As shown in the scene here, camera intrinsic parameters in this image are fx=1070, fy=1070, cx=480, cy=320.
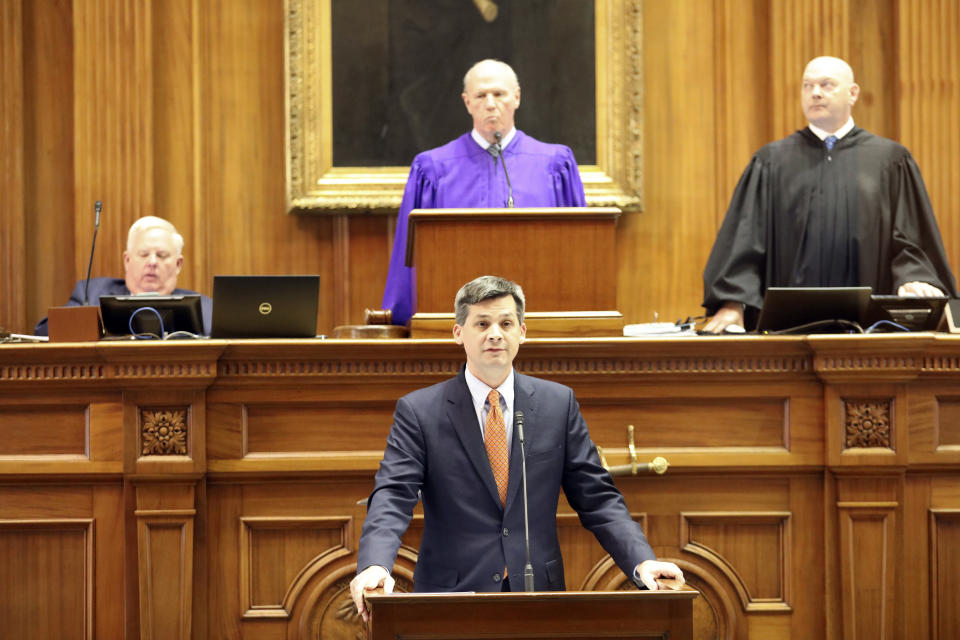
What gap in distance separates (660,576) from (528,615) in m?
0.43

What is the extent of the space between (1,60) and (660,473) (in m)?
4.35

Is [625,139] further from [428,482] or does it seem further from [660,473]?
[428,482]

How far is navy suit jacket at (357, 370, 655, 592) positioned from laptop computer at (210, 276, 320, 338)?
758 millimetres

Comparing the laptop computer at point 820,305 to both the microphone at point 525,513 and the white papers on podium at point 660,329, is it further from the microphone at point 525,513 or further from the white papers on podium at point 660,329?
the microphone at point 525,513

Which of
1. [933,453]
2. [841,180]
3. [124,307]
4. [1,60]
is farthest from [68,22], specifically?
[933,453]

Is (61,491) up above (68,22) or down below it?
below

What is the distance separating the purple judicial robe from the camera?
4773mm

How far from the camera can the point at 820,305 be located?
11.1 ft

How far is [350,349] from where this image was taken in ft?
10.6

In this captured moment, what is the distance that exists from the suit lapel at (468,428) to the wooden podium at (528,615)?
2.07 ft

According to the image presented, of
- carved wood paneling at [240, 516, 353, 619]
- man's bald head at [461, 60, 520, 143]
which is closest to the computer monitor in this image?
carved wood paneling at [240, 516, 353, 619]

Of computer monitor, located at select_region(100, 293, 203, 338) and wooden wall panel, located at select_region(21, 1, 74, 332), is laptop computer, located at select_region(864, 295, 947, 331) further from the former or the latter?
wooden wall panel, located at select_region(21, 1, 74, 332)

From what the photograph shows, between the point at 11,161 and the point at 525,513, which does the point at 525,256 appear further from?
the point at 11,161

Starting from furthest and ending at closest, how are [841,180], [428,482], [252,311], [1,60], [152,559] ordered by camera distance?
[1,60] → [841,180] → [252,311] → [152,559] → [428,482]
